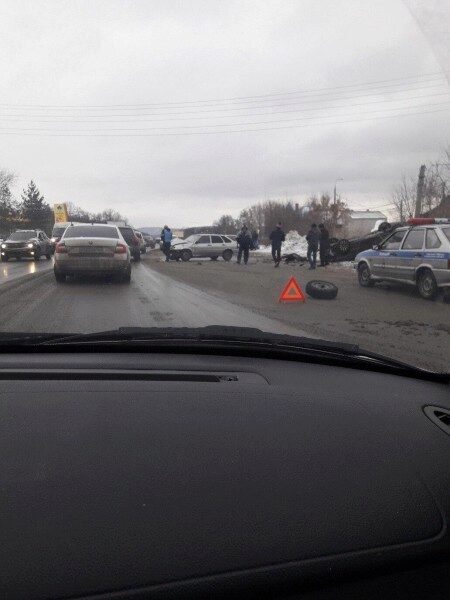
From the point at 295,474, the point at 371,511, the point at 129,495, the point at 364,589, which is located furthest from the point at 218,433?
the point at 364,589

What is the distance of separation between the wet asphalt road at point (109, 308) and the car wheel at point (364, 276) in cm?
493

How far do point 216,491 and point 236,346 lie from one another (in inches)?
60.3

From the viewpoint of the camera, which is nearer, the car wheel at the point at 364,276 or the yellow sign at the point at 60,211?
the car wheel at the point at 364,276

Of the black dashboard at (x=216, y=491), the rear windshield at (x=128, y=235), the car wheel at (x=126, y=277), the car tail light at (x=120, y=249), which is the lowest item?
the car wheel at (x=126, y=277)

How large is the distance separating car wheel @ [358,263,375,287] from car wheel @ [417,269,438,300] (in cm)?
245

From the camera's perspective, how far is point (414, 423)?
217 centimetres

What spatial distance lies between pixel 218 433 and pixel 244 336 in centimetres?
132

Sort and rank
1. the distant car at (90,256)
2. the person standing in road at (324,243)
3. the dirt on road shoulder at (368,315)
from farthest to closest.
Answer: the person standing in road at (324,243)
the distant car at (90,256)
the dirt on road shoulder at (368,315)

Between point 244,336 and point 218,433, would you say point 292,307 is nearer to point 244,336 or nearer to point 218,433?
point 244,336

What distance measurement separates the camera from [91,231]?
46.7 ft

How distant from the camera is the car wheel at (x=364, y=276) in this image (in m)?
14.9

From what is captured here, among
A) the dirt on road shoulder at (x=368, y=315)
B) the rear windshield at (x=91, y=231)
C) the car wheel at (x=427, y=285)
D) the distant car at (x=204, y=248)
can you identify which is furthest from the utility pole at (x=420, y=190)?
the rear windshield at (x=91, y=231)

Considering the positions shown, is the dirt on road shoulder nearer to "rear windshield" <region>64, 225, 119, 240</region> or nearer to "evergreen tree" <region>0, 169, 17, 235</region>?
"rear windshield" <region>64, 225, 119, 240</region>

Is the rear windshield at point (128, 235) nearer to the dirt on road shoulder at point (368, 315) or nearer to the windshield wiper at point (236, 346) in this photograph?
→ the dirt on road shoulder at point (368, 315)
